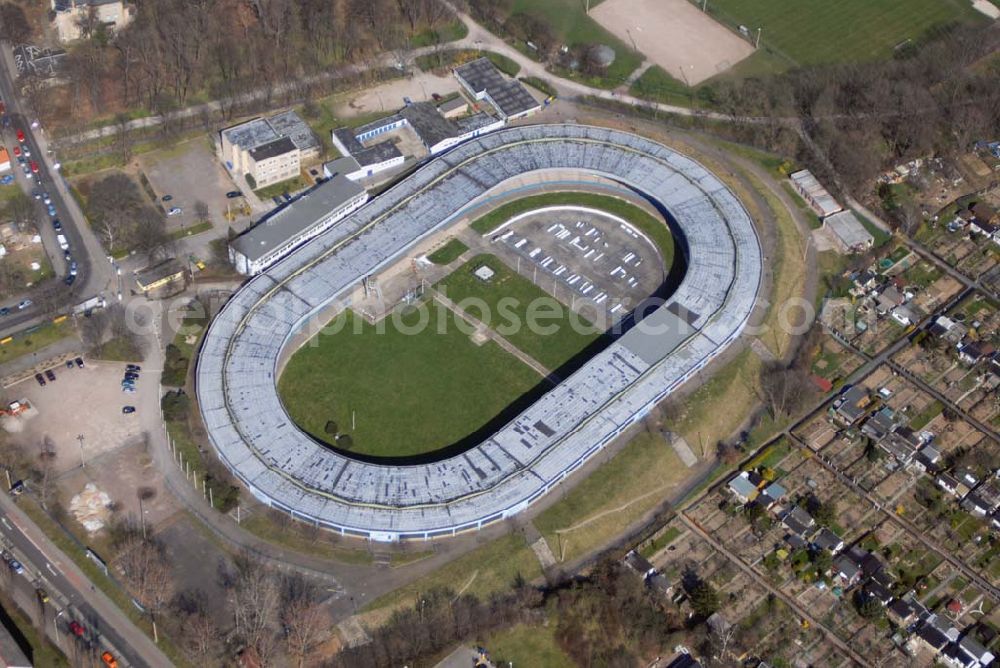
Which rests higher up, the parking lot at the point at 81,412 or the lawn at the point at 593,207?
the lawn at the point at 593,207

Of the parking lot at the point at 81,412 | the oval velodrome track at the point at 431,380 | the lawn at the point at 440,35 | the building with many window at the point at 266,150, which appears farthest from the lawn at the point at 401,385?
the lawn at the point at 440,35

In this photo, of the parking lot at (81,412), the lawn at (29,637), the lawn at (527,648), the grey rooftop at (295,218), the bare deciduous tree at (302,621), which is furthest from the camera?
the grey rooftop at (295,218)

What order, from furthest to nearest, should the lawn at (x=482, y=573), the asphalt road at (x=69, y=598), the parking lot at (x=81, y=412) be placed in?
the parking lot at (x=81, y=412), the lawn at (x=482, y=573), the asphalt road at (x=69, y=598)

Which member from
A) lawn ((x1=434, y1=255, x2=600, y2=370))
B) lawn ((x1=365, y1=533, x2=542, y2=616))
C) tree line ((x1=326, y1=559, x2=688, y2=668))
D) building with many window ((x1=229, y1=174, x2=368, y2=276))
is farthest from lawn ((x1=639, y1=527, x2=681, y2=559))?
building with many window ((x1=229, y1=174, x2=368, y2=276))

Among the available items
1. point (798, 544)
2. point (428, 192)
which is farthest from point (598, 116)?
point (798, 544)

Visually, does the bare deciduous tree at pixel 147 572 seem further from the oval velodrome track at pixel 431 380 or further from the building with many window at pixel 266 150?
the building with many window at pixel 266 150

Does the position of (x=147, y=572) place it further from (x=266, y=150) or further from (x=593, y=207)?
(x=593, y=207)

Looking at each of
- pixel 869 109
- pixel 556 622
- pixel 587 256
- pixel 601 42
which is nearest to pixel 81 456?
pixel 556 622
